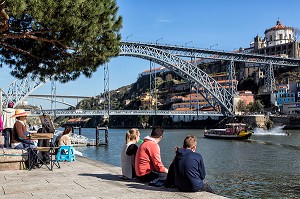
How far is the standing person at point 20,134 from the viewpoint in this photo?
8.08 m

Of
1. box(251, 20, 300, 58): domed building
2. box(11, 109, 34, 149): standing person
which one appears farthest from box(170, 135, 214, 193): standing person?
box(251, 20, 300, 58): domed building

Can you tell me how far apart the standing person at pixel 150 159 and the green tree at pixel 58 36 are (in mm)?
2277

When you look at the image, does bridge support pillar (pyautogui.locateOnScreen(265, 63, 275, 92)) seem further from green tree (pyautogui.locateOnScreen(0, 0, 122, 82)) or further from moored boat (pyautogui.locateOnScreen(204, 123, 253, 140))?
green tree (pyautogui.locateOnScreen(0, 0, 122, 82))

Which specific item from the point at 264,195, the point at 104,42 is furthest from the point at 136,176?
the point at 264,195

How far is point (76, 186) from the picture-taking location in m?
6.09

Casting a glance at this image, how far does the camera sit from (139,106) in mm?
100562

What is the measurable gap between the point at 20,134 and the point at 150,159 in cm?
327

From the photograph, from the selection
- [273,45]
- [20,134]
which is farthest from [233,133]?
[273,45]

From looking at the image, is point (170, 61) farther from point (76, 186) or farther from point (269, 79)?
point (76, 186)

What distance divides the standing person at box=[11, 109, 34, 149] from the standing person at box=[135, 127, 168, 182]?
9.13 feet

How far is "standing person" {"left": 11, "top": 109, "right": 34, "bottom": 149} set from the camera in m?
8.08

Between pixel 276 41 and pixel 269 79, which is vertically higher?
pixel 276 41

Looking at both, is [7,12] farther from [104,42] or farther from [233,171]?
[233,171]

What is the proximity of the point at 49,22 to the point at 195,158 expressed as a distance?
3.33 m
